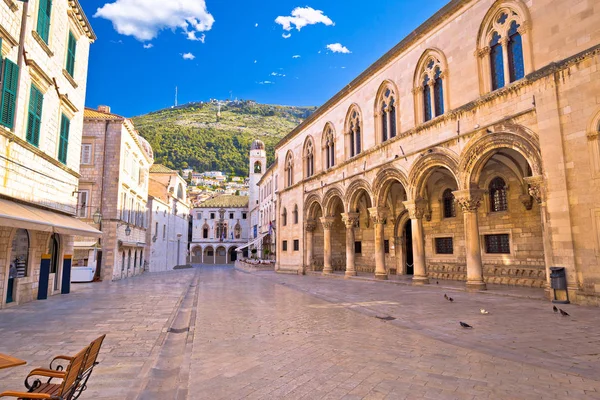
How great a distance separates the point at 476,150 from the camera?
14266 millimetres

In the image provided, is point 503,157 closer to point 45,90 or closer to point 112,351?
point 112,351

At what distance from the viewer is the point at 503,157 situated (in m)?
16.4

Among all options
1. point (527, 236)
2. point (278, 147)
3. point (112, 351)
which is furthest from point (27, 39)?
point (278, 147)

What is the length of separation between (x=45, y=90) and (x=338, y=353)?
524 inches

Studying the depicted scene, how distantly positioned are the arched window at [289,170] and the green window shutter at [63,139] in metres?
19.1

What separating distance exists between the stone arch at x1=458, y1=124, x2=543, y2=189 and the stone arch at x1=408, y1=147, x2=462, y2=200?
0.47m

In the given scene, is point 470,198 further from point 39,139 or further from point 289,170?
point 289,170

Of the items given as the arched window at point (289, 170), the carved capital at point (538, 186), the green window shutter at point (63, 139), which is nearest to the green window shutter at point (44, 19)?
the green window shutter at point (63, 139)

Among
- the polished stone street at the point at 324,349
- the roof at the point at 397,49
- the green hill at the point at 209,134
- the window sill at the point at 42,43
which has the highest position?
the green hill at the point at 209,134

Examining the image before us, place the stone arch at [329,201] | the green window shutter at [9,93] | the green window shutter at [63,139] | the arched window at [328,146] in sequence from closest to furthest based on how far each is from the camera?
the green window shutter at [9,93] → the green window shutter at [63,139] → the stone arch at [329,201] → the arched window at [328,146]

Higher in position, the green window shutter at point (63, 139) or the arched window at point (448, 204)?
the green window shutter at point (63, 139)

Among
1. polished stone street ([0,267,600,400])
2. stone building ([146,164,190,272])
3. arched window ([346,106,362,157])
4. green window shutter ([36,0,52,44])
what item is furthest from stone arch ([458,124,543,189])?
stone building ([146,164,190,272])

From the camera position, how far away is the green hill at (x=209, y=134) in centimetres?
Answer: 13450

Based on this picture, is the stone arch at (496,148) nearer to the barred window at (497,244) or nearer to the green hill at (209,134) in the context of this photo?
the barred window at (497,244)
